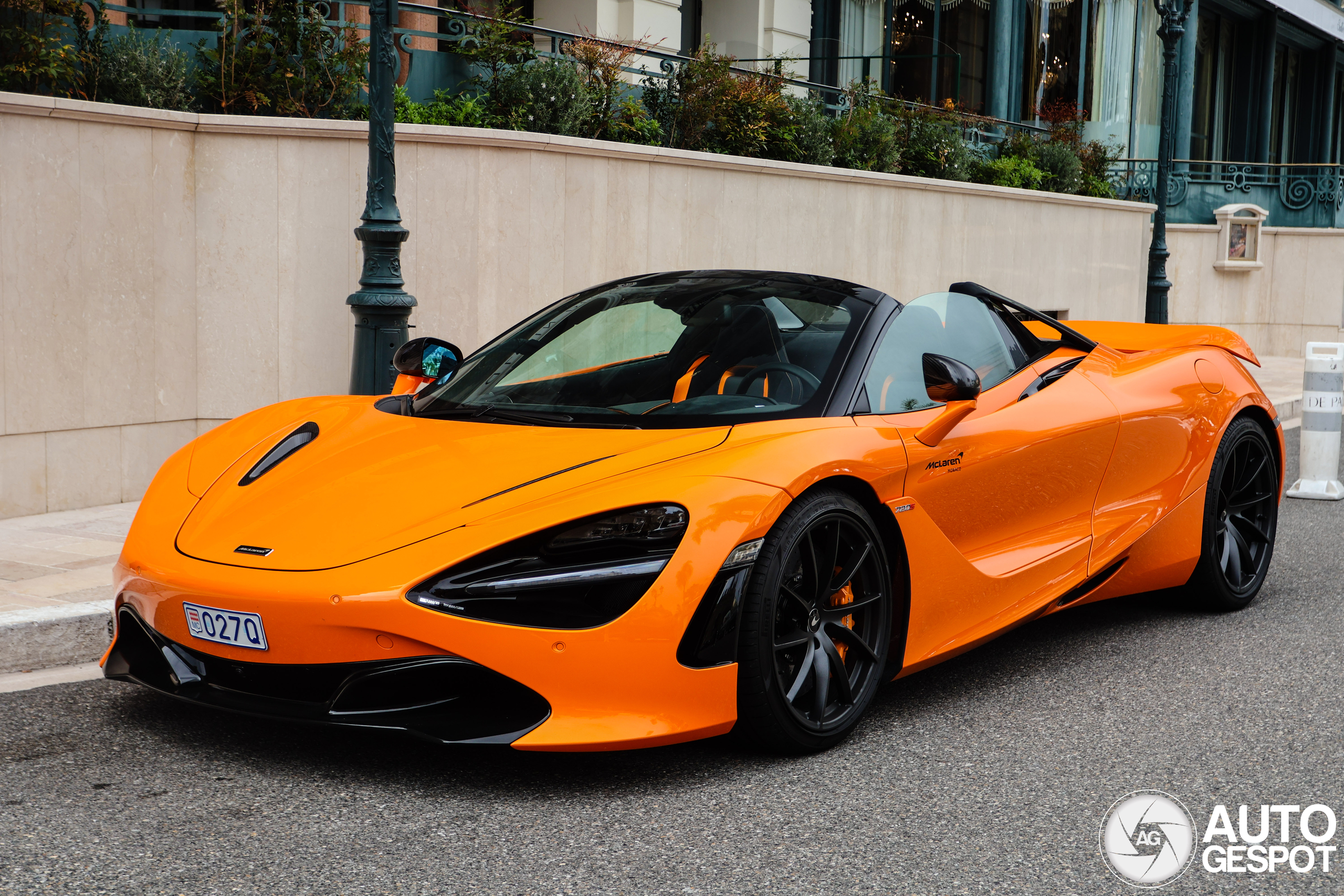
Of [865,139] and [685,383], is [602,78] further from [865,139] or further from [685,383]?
[685,383]

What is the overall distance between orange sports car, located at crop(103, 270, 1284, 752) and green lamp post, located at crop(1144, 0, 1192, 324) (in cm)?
1224

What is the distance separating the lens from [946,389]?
416 centimetres

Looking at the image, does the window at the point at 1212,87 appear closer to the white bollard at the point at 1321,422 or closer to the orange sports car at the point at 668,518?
the white bollard at the point at 1321,422

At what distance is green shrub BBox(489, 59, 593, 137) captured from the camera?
34.1 feet

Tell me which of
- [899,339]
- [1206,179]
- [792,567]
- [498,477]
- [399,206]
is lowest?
[792,567]

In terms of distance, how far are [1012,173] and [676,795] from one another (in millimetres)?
14104

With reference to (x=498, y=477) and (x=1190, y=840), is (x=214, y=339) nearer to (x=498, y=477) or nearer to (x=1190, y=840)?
(x=498, y=477)

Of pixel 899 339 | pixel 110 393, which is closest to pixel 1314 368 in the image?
pixel 899 339

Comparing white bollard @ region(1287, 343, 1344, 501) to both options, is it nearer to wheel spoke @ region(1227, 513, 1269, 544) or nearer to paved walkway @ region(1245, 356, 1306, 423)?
paved walkway @ region(1245, 356, 1306, 423)

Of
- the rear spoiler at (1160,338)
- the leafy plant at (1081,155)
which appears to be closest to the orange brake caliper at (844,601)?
the rear spoiler at (1160,338)

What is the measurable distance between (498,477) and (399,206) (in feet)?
19.1

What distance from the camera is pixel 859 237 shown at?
13.5 m

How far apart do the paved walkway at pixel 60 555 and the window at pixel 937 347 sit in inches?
113

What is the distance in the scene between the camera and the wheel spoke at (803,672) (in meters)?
3.69
